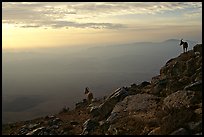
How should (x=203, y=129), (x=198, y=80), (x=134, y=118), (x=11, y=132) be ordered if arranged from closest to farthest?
(x=203, y=129), (x=134, y=118), (x=198, y=80), (x=11, y=132)

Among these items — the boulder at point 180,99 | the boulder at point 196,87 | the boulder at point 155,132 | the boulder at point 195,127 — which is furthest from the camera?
the boulder at point 196,87

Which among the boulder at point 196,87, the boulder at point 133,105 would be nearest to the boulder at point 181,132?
the boulder at point 196,87

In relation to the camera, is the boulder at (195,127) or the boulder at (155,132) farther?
the boulder at (155,132)

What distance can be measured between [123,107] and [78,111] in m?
9.24

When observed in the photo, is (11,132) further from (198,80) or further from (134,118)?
(198,80)

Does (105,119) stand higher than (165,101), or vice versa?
(165,101)

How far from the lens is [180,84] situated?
31422 mm

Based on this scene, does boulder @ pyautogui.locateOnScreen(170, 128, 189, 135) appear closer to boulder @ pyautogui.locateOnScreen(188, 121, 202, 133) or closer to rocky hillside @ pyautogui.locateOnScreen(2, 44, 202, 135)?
rocky hillside @ pyautogui.locateOnScreen(2, 44, 202, 135)

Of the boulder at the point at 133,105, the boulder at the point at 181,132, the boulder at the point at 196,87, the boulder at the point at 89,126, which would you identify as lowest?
the boulder at the point at 89,126

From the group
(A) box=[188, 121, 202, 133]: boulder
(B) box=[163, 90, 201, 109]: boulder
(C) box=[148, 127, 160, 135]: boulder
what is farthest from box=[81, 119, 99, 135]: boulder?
(A) box=[188, 121, 202, 133]: boulder

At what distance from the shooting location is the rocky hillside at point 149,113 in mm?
23438

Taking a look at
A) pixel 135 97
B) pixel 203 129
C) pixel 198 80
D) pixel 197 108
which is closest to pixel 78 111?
pixel 135 97

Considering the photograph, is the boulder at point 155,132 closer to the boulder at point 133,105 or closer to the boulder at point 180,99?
the boulder at point 180,99

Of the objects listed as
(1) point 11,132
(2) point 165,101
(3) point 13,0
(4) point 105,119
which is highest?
(3) point 13,0
